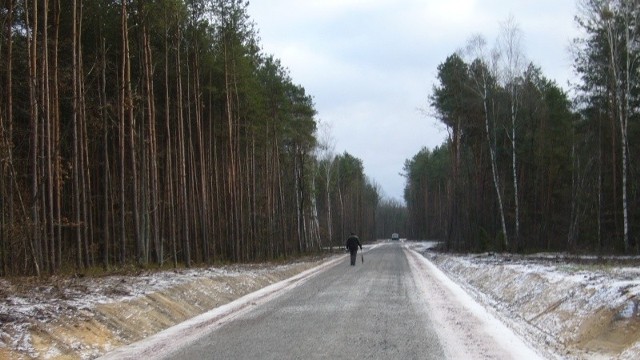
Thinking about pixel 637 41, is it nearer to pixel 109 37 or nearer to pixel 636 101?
pixel 636 101

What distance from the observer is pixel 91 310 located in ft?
32.6

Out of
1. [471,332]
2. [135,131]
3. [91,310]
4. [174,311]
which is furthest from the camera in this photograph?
[135,131]

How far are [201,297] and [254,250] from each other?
23.7m

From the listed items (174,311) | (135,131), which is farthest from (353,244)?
(174,311)

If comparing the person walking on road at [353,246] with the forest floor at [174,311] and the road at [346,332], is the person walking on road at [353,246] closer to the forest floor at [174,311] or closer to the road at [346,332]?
the forest floor at [174,311]

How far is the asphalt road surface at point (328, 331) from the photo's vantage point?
788 cm

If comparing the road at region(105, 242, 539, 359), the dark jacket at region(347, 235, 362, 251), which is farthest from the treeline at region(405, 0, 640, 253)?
the road at region(105, 242, 539, 359)

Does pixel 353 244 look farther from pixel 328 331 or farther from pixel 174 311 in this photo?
pixel 328 331

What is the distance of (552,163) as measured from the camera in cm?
4831

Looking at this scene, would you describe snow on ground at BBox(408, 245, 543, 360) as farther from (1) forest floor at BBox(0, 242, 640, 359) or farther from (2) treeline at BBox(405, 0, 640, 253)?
(2) treeline at BBox(405, 0, 640, 253)

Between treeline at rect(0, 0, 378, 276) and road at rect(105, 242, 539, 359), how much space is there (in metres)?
8.11

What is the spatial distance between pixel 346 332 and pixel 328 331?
31cm

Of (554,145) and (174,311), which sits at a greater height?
(554,145)

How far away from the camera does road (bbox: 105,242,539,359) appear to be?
789 cm
